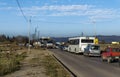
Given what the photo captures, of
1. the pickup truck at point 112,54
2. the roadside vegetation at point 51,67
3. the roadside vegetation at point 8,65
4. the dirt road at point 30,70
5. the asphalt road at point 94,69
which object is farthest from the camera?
the pickup truck at point 112,54

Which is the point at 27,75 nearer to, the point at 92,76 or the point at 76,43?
the point at 92,76

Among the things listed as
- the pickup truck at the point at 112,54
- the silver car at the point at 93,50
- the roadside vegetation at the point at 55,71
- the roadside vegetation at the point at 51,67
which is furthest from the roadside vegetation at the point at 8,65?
the silver car at the point at 93,50

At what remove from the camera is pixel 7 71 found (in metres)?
23.0

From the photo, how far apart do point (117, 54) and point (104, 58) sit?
233 cm

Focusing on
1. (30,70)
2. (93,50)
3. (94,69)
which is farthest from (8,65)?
(93,50)

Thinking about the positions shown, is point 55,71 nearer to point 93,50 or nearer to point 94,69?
point 94,69

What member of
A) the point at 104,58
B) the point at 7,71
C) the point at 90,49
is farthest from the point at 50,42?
the point at 7,71

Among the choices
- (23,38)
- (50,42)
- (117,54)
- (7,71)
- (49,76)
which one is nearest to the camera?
(49,76)

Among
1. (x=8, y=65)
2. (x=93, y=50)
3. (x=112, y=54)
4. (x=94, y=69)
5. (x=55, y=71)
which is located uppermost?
(x=93, y=50)

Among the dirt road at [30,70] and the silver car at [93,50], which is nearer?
the dirt road at [30,70]

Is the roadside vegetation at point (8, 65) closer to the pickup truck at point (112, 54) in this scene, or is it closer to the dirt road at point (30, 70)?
the dirt road at point (30, 70)

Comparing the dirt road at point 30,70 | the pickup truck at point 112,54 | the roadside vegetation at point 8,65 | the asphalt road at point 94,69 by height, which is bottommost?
the asphalt road at point 94,69

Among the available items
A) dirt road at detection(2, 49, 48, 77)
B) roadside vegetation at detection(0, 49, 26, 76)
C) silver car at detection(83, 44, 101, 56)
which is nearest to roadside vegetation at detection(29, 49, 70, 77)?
dirt road at detection(2, 49, 48, 77)

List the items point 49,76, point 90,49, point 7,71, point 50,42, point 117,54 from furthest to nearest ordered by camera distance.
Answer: point 50,42 < point 90,49 < point 117,54 < point 7,71 < point 49,76
